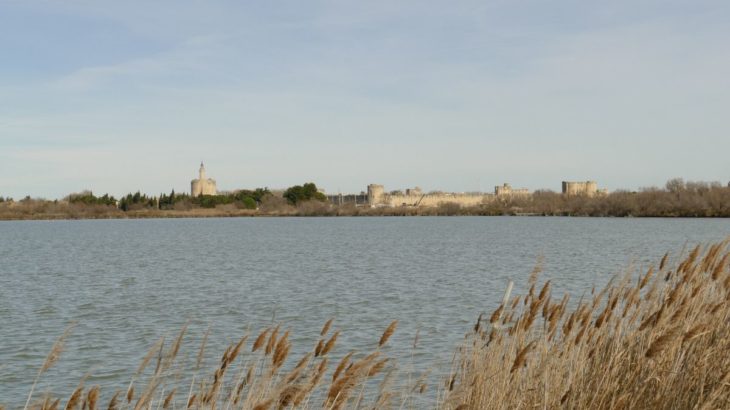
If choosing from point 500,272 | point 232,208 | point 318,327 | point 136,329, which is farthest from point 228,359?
point 232,208

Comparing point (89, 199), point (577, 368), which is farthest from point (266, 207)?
point (577, 368)

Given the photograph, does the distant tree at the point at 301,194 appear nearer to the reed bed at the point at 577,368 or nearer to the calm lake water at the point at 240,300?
the calm lake water at the point at 240,300

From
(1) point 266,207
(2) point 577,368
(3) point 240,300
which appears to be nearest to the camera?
(2) point 577,368

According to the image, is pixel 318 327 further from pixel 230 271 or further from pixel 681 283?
pixel 230 271

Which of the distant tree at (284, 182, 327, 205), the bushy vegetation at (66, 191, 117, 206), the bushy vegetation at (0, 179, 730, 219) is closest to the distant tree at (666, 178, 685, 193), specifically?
the bushy vegetation at (0, 179, 730, 219)

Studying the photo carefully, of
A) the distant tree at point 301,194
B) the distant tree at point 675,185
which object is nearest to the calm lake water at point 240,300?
the distant tree at point 675,185

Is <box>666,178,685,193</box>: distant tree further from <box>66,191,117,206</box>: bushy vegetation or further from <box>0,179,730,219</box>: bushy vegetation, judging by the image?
<box>66,191,117,206</box>: bushy vegetation

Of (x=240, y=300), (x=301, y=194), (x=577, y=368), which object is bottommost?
(x=240, y=300)

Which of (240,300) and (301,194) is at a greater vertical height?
(301,194)

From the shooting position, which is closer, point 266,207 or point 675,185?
point 675,185

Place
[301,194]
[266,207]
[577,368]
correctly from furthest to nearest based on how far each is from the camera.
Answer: [266,207]
[301,194]
[577,368]

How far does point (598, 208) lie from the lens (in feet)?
474

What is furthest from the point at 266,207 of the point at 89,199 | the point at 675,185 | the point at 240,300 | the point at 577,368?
the point at 577,368

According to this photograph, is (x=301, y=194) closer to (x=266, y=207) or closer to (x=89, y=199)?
(x=266, y=207)
